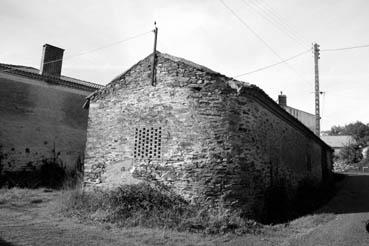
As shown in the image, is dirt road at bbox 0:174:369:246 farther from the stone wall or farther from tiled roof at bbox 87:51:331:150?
the stone wall

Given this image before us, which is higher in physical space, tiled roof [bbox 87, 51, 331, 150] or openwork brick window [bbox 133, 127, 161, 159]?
tiled roof [bbox 87, 51, 331, 150]

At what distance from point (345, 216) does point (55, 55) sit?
639 inches

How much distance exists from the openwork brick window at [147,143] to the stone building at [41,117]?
28.3 ft

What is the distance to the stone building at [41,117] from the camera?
15789mm

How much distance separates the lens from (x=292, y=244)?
711 cm

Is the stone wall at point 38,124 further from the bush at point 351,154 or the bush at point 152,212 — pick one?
the bush at point 351,154

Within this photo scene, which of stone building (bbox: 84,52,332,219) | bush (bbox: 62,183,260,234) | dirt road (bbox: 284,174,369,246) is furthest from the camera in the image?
stone building (bbox: 84,52,332,219)

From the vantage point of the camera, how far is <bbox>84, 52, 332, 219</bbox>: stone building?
917 cm

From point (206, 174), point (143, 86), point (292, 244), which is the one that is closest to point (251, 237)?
point (292, 244)

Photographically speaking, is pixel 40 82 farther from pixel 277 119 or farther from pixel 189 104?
pixel 277 119

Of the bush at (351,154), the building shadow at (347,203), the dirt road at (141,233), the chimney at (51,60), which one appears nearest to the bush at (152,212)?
the dirt road at (141,233)

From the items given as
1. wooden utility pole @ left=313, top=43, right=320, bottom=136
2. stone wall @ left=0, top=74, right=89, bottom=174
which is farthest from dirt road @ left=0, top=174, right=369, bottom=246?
wooden utility pole @ left=313, top=43, right=320, bottom=136

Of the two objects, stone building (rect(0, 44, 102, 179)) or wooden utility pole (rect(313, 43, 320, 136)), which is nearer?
stone building (rect(0, 44, 102, 179))

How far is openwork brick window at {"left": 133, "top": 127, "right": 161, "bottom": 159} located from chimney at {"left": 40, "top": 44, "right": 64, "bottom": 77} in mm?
10237
